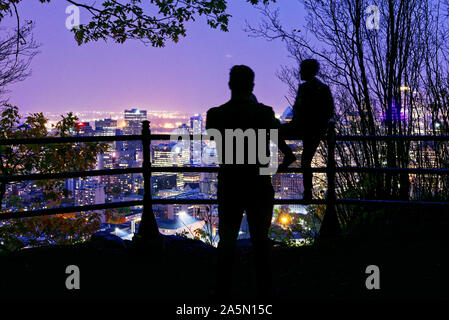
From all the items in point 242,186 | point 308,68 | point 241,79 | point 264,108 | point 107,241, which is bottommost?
point 107,241

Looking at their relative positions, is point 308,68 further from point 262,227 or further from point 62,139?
point 62,139

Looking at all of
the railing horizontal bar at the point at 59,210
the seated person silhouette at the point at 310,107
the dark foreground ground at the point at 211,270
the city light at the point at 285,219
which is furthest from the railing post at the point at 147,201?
the city light at the point at 285,219

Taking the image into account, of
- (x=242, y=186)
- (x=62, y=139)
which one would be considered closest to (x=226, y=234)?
(x=242, y=186)

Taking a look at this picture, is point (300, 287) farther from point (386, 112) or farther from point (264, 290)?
point (386, 112)

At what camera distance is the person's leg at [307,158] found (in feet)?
12.5

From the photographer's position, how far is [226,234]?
2400 millimetres

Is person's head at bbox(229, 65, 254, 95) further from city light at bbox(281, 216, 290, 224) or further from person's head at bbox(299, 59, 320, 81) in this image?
city light at bbox(281, 216, 290, 224)

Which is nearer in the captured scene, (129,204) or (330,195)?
(129,204)

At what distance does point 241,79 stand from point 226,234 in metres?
0.99

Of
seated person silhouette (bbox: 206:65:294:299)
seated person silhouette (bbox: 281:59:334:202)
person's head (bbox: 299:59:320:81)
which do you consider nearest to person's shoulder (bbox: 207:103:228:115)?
seated person silhouette (bbox: 206:65:294:299)

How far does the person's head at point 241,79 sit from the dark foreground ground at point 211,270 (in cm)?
161

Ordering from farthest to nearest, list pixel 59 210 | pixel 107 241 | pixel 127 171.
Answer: pixel 107 241 < pixel 127 171 < pixel 59 210

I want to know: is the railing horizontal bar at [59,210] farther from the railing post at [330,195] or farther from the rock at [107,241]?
the railing post at [330,195]
